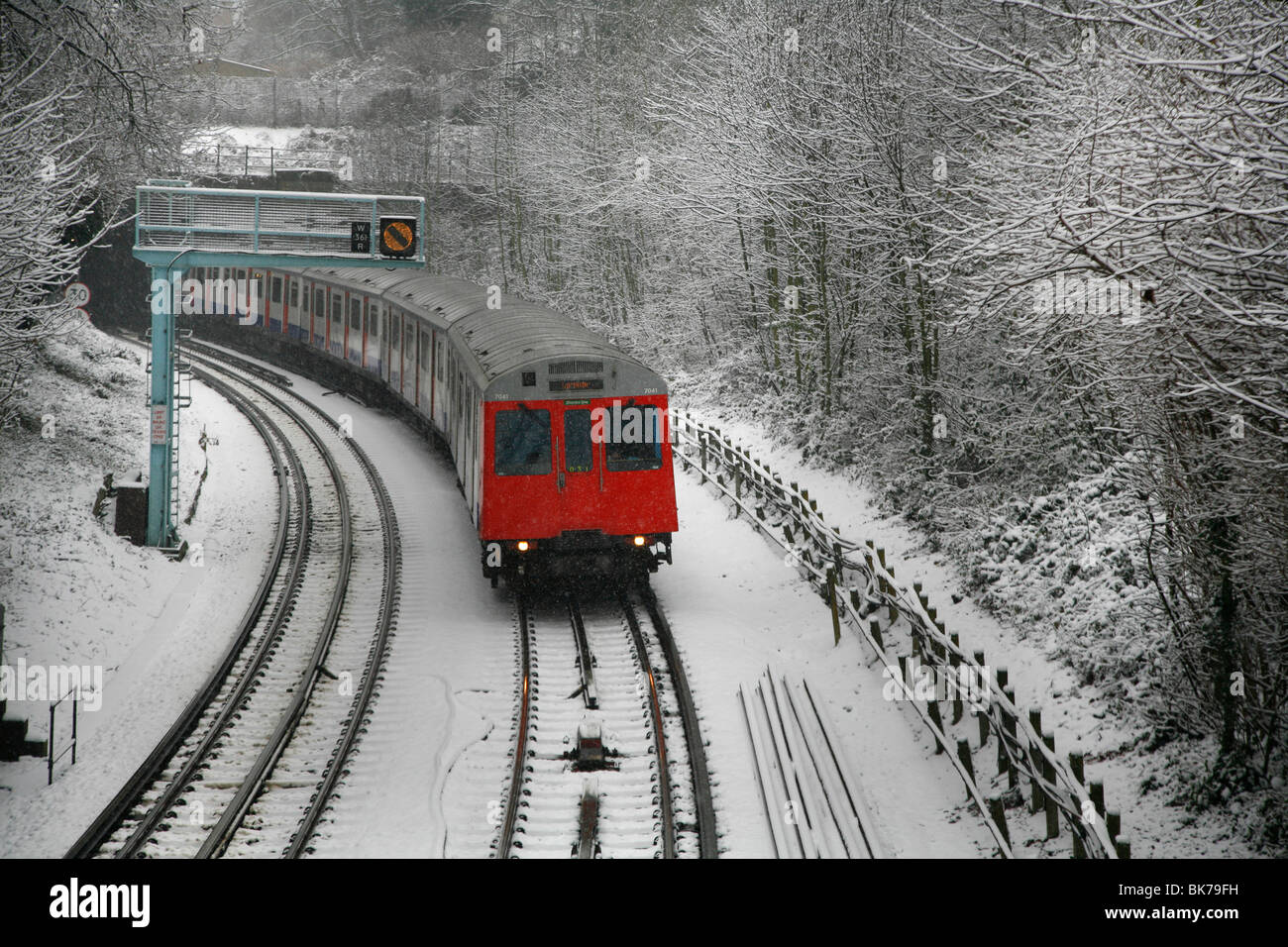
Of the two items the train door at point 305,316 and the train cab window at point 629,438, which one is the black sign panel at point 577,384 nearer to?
the train cab window at point 629,438

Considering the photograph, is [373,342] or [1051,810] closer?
[1051,810]

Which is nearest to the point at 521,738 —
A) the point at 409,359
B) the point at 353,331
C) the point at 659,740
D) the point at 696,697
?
the point at 659,740

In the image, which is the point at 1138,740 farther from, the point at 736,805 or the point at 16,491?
the point at 16,491

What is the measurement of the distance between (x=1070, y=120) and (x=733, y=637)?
249 inches

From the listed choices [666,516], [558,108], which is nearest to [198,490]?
[666,516]

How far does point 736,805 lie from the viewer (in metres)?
9.02

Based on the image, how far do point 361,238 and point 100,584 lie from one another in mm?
5833

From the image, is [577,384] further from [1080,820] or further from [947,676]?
[1080,820]

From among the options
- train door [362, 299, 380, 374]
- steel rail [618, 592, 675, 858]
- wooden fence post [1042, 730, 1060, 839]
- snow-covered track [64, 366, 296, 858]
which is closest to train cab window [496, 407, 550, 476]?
steel rail [618, 592, 675, 858]

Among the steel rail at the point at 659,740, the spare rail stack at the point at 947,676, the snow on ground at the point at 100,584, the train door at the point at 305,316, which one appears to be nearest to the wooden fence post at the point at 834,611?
the spare rail stack at the point at 947,676

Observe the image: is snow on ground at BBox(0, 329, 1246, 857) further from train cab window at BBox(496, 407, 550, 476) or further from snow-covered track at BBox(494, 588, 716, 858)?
train cab window at BBox(496, 407, 550, 476)

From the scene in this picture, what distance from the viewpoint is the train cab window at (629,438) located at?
43.7ft

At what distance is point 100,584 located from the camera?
13.8m

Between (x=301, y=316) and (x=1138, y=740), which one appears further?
(x=301, y=316)
